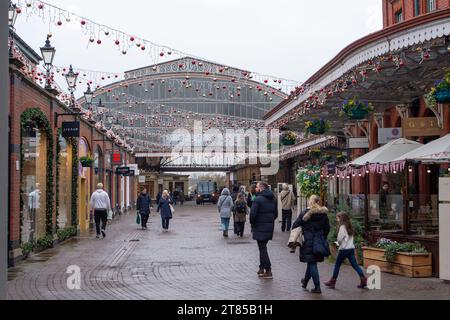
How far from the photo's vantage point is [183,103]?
213 ft

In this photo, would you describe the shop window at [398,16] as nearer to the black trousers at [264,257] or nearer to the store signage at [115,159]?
the store signage at [115,159]

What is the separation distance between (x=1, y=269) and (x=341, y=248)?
7.02m

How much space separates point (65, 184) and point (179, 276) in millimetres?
10297

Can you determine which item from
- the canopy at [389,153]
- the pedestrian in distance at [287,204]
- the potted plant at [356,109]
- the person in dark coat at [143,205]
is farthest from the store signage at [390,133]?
the person in dark coat at [143,205]

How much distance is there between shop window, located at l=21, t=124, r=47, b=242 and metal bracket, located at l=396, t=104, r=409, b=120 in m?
11.5

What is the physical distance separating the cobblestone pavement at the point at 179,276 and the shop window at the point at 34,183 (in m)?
0.76

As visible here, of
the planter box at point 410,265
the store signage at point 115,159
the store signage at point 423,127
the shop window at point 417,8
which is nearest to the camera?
the planter box at point 410,265

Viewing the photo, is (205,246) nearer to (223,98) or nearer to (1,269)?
(1,269)

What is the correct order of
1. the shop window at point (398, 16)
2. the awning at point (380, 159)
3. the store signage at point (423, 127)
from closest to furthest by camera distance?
the awning at point (380, 159) < the store signage at point (423, 127) < the shop window at point (398, 16)

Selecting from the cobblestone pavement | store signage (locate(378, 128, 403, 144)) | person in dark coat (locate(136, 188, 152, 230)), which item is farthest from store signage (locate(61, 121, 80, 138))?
store signage (locate(378, 128, 403, 144))

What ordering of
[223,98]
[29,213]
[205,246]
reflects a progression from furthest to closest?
[223,98] → [205,246] → [29,213]

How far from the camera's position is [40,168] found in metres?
17.5

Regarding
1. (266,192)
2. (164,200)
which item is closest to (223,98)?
(164,200)

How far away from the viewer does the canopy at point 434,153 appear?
1278 centimetres
